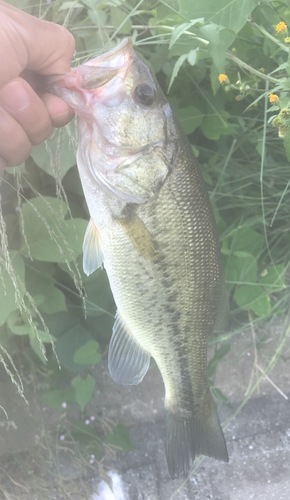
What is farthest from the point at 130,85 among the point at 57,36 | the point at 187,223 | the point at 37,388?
the point at 37,388

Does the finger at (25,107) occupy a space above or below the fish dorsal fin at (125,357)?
Result: above

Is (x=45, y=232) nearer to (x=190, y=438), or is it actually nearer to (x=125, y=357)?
(x=125, y=357)

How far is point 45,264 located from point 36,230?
24cm

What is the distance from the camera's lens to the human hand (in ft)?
3.05

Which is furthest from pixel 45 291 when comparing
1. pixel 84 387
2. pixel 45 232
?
pixel 84 387

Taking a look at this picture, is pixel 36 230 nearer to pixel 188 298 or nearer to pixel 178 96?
pixel 188 298

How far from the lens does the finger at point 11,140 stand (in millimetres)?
982

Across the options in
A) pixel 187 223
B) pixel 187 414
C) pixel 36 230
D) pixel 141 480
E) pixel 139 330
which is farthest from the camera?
pixel 141 480

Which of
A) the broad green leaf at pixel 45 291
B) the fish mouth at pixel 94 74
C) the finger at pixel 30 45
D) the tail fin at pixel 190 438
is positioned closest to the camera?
the finger at pixel 30 45

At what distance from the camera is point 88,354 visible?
5.91 feet

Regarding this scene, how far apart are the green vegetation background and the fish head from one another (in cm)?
35

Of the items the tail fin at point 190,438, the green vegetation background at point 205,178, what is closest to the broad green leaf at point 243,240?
the green vegetation background at point 205,178

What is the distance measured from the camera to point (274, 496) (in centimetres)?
183

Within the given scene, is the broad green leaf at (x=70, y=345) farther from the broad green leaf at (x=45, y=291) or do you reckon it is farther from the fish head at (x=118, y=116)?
the fish head at (x=118, y=116)
